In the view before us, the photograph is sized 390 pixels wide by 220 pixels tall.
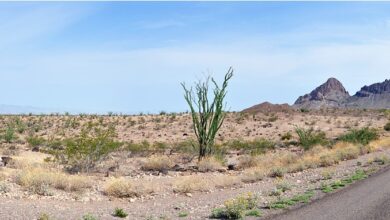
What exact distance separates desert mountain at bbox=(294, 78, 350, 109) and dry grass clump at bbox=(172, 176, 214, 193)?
12960 centimetres

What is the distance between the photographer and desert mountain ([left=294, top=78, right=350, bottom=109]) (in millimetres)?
148375

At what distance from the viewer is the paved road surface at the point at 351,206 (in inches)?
485

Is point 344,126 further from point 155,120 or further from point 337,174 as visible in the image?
point 337,174

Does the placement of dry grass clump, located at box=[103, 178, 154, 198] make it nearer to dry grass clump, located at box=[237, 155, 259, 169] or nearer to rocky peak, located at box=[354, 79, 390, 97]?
dry grass clump, located at box=[237, 155, 259, 169]

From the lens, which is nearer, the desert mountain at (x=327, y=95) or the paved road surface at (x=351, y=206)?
the paved road surface at (x=351, y=206)

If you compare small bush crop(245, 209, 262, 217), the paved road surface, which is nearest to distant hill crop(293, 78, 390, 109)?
the paved road surface

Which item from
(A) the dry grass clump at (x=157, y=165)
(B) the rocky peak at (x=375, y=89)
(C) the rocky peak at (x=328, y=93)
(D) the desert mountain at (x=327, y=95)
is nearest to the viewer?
(A) the dry grass clump at (x=157, y=165)

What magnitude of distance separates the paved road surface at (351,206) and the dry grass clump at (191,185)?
16.6ft

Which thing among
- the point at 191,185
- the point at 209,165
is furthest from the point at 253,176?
the point at 209,165

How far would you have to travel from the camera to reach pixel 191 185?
18.6 m

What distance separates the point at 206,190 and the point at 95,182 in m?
4.14

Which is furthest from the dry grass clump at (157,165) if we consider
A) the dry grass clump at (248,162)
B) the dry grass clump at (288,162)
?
the dry grass clump at (288,162)

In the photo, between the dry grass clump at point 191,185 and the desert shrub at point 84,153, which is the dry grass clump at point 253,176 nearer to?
the dry grass clump at point 191,185

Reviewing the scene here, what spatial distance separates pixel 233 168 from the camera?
84.7 ft
